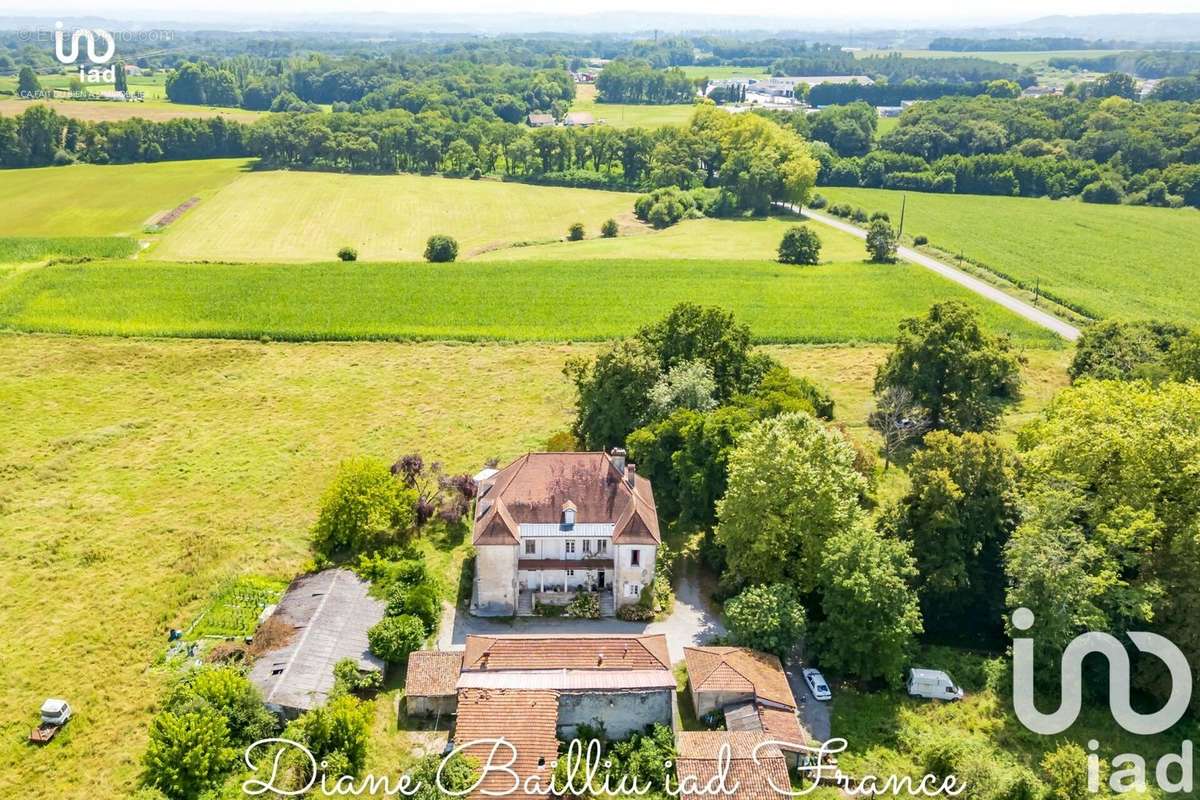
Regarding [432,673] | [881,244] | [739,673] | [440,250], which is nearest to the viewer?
[739,673]

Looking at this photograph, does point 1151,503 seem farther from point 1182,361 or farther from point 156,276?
point 156,276

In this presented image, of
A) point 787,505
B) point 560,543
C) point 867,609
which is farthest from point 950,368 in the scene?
point 560,543

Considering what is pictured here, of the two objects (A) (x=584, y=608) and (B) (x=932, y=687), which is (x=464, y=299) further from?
(B) (x=932, y=687)

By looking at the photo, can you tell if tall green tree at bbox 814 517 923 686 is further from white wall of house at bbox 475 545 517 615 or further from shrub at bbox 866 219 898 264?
shrub at bbox 866 219 898 264

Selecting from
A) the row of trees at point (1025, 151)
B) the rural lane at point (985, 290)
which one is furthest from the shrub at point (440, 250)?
the row of trees at point (1025, 151)

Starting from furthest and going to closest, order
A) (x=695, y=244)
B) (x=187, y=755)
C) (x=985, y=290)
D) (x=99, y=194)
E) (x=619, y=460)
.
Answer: (x=99, y=194), (x=695, y=244), (x=985, y=290), (x=619, y=460), (x=187, y=755)

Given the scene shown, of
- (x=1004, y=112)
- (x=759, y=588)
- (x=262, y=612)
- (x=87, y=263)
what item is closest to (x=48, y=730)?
(x=262, y=612)

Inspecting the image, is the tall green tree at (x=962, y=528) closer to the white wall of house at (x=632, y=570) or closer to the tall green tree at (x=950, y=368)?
the white wall of house at (x=632, y=570)
